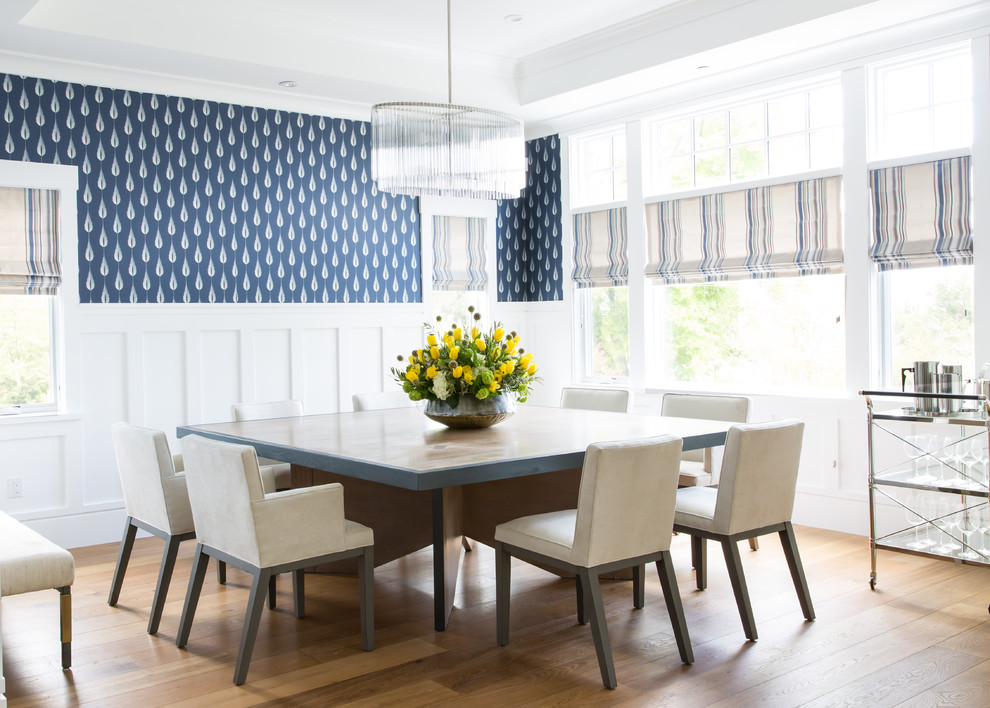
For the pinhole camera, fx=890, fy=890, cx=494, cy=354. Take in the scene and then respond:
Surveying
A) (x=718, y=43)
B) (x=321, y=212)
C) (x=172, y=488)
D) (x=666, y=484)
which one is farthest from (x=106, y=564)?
(x=718, y=43)

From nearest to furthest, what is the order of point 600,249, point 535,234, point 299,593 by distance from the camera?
point 299,593, point 600,249, point 535,234

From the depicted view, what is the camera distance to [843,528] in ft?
16.8

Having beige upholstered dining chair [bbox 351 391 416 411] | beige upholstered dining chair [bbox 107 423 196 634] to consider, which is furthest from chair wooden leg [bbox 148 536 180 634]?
beige upholstered dining chair [bbox 351 391 416 411]

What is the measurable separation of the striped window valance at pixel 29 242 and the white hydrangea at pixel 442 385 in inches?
102

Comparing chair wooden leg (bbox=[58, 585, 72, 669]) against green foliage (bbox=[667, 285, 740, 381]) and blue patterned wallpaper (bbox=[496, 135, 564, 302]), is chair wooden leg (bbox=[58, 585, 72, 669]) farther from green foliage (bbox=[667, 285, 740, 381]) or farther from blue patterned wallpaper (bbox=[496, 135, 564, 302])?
blue patterned wallpaper (bbox=[496, 135, 564, 302])

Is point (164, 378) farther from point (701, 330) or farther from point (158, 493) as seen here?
point (701, 330)

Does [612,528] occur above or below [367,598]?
above

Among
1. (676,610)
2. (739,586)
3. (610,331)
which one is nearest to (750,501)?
(739,586)

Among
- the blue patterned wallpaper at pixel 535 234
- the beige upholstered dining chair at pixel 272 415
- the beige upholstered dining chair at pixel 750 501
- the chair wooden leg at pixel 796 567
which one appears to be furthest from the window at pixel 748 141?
the beige upholstered dining chair at pixel 272 415

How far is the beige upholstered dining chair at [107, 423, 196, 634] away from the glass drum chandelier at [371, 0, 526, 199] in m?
1.56

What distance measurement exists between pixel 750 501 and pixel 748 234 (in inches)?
104

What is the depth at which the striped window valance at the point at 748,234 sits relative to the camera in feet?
17.1

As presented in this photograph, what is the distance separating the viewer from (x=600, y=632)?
2.97 metres

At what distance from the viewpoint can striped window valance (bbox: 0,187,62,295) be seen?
492 cm
